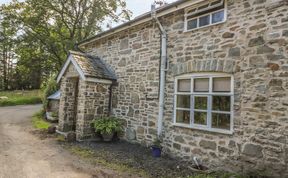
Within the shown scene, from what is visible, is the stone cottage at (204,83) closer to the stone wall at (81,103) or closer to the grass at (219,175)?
the stone wall at (81,103)

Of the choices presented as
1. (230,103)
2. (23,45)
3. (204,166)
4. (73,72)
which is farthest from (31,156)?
(23,45)

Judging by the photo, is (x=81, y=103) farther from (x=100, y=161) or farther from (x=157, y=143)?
(x=157, y=143)

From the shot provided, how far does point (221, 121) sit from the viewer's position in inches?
238

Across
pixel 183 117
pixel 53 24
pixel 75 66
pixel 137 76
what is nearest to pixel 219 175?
pixel 183 117

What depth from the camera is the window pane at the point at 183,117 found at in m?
6.89

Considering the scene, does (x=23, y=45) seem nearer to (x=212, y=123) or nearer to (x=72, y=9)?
(x=72, y=9)

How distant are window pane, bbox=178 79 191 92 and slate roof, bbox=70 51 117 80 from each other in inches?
142

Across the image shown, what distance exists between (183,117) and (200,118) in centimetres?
62

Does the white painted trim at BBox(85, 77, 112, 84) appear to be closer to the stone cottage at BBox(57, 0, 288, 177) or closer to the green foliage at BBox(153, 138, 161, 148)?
the stone cottage at BBox(57, 0, 288, 177)

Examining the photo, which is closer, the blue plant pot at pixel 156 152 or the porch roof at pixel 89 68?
the blue plant pot at pixel 156 152

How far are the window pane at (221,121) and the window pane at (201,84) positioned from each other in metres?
0.80

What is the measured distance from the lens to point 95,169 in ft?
19.4

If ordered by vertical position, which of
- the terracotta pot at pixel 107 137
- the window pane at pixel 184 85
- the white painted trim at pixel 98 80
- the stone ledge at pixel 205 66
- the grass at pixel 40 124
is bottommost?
the grass at pixel 40 124

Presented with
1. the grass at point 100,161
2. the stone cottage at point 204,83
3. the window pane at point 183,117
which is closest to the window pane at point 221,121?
the stone cottage at point 204,83
